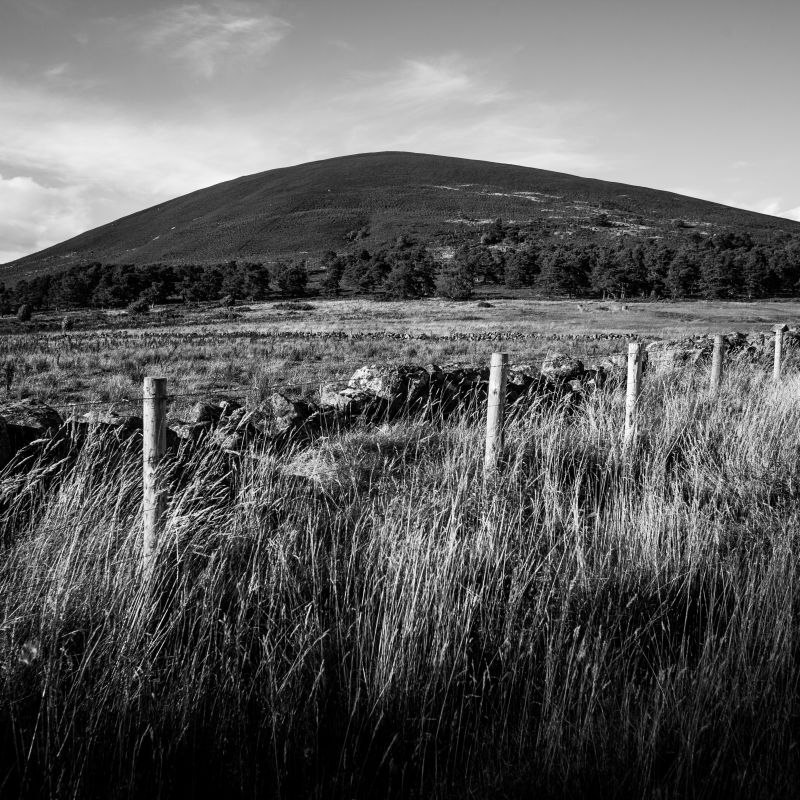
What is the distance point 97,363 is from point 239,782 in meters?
16.4

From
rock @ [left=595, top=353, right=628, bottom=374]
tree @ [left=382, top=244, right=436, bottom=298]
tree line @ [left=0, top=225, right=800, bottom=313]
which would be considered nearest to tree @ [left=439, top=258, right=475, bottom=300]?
tree line @ [left=0, top=225, right=800, bottom=313]

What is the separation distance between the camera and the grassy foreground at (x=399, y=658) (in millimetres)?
2180

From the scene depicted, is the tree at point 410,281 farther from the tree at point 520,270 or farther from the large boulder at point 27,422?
the large boulder at point 27,422

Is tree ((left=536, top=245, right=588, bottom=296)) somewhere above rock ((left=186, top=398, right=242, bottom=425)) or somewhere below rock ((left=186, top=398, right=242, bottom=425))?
above

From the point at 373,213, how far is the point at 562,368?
434ft

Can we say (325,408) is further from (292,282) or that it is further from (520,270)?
(520,270)

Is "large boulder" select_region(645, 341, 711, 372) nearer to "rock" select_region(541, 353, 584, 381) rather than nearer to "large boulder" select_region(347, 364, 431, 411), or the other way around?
"rock" select_region(541, 353, 584, 381)

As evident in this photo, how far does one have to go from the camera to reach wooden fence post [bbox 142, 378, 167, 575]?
10.7 ft

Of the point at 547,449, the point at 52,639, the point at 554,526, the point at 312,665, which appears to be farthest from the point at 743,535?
the point at 52,639

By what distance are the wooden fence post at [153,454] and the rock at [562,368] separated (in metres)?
7.15

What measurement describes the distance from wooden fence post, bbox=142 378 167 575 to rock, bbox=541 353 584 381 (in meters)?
7.15

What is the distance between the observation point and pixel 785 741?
231cm

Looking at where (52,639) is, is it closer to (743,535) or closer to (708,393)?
(743,535)

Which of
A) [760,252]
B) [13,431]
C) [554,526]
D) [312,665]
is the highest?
[760,252]
